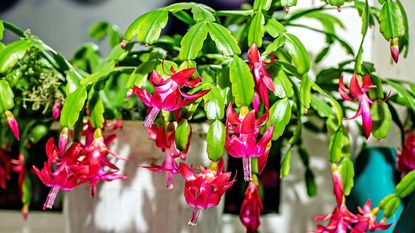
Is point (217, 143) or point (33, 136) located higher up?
point (217, 143)

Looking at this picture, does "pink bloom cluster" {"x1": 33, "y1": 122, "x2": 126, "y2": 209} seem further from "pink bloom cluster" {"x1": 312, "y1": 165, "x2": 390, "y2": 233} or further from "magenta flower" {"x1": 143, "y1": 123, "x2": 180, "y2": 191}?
"pink bloom cluster" {"x1": 312, "y1": 165, "x2": 390, "y2": 233}

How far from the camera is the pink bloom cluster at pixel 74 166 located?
0.92 meters

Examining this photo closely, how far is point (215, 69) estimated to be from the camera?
101 centimetres

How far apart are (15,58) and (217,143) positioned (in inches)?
12.9

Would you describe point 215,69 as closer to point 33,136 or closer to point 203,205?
point 203,205

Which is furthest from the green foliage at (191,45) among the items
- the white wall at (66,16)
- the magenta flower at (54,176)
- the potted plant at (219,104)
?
the white wall at (66,16)

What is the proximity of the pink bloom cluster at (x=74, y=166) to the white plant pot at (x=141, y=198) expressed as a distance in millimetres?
70

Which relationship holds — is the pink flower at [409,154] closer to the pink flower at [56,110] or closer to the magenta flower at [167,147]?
the magenta flower at [167,147]

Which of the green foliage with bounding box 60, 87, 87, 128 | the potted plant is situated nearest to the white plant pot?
the potted plant

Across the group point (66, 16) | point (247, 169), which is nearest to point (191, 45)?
point (247, 169)

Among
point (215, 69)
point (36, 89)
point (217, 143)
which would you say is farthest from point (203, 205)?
point (36, 89)

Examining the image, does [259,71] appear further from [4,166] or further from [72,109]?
[4,166]

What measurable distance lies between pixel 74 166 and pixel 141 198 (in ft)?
0.52

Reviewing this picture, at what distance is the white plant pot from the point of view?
3.42ft
